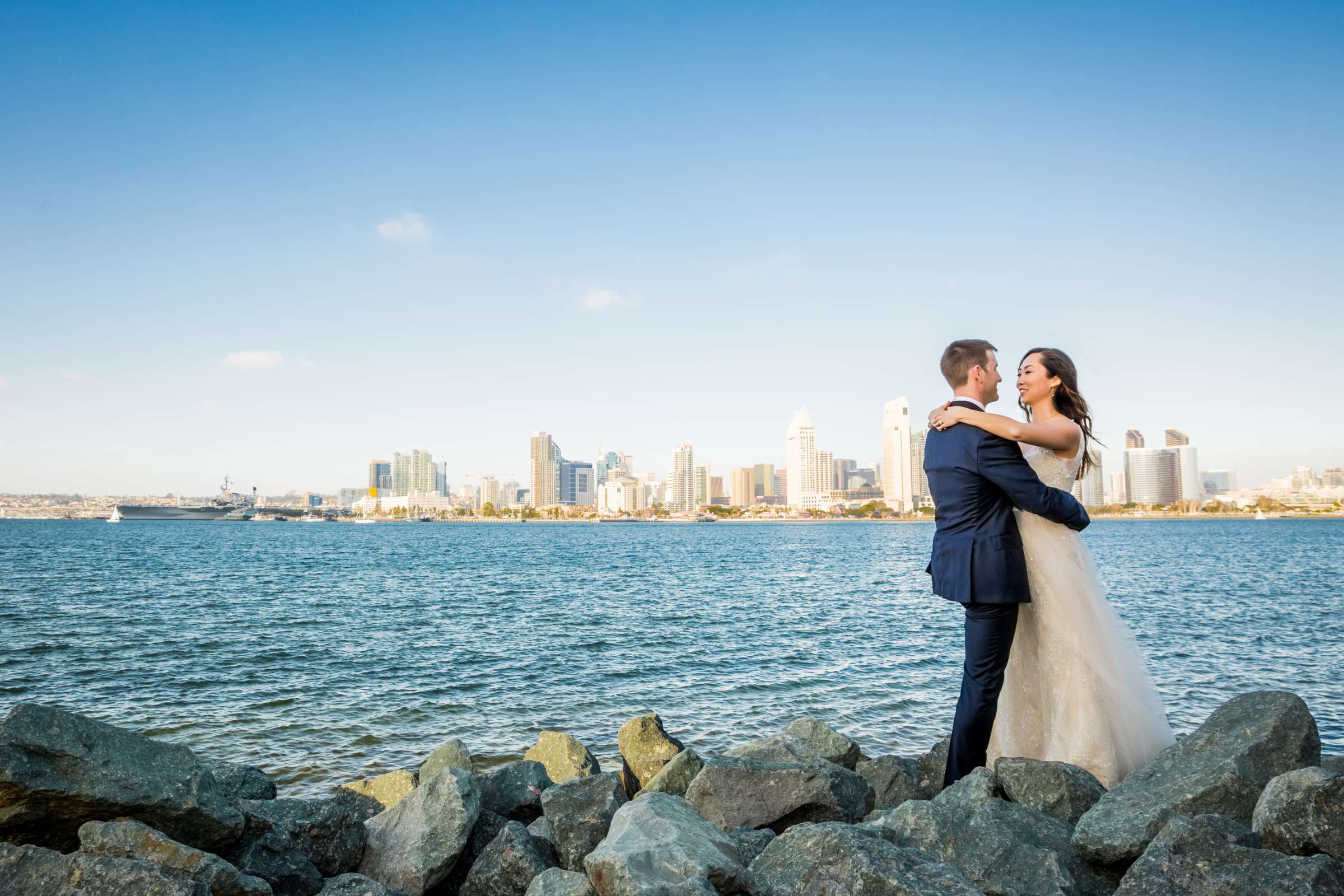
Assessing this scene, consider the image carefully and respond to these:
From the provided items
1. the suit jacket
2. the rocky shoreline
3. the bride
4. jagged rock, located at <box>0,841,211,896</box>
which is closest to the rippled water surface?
the rocky shoreline

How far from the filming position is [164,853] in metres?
3.91

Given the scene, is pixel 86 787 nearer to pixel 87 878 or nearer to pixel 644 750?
pixel 87 878

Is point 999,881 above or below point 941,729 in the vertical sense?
above

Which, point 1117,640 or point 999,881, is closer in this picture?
point 999,881

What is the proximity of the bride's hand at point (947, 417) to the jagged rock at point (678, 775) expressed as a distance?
3586 millimetres

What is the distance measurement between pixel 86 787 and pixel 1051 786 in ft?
17.3

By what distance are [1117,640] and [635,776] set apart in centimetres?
445

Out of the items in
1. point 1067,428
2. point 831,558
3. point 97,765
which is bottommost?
point 831,558

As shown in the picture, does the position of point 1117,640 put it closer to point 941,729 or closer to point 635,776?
point 635,776

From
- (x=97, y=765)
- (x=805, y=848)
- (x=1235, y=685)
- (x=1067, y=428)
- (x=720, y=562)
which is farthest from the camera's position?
(x=720, y=562)

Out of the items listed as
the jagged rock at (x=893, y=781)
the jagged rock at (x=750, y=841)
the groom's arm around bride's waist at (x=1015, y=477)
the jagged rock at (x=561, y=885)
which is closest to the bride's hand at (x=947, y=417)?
the groom's arm around bride's waist at (x=1015, y=477)

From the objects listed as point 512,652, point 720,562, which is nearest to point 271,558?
point 720,562

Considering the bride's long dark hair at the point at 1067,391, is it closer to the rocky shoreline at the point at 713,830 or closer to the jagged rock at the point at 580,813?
the rocky shoreline at the point at 713,830

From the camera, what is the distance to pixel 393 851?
5.12 metres
